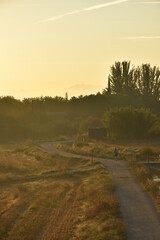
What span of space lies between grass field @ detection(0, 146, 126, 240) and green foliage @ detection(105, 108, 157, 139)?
16.1 metres

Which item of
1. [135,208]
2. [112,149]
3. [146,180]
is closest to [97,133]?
[112,149]

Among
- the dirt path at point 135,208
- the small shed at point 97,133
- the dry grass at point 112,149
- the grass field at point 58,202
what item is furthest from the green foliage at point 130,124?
the dirt path at point 135,208

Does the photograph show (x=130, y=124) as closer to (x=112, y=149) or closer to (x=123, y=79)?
(x=112, y=149)

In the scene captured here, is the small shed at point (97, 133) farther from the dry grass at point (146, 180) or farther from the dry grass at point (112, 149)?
the dry grass at point (146, 180)

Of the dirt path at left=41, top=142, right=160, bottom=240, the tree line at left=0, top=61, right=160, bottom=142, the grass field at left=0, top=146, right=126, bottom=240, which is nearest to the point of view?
the dirt path at left=41, top=142, right=160, bottom=240

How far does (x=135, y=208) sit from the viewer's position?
2262 centimetres

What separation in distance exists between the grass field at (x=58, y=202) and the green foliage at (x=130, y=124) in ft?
52.8

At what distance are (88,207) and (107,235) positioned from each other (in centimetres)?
613

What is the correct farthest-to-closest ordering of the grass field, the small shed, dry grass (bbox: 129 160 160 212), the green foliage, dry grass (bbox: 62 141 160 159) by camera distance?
1. the small shed
2. the green foliage
3. dry grass (bbox: 62 141 160 159)
4. dry grass (bbox: 129 160 160 212)
5. the grass field

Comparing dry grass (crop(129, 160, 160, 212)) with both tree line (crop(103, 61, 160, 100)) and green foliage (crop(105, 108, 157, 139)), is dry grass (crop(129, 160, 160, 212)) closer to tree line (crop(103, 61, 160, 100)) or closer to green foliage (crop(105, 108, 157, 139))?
green foliage (crop(105, 108, 157, 139))

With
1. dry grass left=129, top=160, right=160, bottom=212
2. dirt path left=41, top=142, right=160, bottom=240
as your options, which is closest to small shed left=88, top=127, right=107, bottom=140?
dry grass left=129, top=160, right=160, bottom=212

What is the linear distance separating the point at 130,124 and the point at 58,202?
31966 millimetres

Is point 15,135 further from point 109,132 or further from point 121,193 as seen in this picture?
point 121,193

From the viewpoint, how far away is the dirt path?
18.2 m
